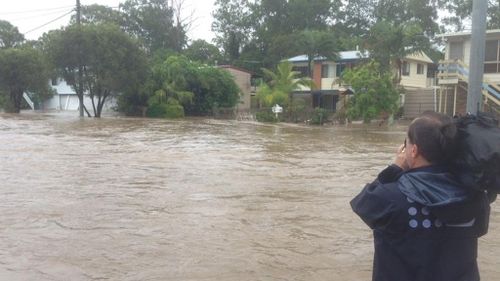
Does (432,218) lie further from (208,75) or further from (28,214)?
(208,75)

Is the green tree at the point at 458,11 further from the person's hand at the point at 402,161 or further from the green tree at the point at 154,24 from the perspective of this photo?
the person's hand at the point at 402,161

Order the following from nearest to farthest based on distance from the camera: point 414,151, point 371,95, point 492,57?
point 414,151, point 492,57, point 371,95

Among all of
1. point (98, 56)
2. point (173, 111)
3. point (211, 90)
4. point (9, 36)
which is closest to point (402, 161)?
point (98, 56)

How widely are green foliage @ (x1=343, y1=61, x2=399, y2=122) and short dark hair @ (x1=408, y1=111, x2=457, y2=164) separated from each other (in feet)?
84.7

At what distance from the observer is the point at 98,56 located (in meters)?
34.1

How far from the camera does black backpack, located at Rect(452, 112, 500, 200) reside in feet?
6.06

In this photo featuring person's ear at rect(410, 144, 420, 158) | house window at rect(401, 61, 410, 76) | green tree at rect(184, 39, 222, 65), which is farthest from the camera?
green tree at rect(184, 39, 222, 65)

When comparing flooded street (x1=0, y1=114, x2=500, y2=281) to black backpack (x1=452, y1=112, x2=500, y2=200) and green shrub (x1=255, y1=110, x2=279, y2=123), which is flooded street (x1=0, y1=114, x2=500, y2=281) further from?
green shrub (x1=255, y1=110, x2=279, y2=123)

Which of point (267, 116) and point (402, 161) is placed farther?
point (267, 116)

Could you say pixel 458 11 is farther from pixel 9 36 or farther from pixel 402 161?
pixel 402 161

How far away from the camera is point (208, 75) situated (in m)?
39.8

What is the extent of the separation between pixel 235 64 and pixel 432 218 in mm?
53975

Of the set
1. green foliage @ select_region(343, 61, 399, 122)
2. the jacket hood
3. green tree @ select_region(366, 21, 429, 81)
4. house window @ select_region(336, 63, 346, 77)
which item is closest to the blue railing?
green foliage @ select_region(343, 61, 399, 122)

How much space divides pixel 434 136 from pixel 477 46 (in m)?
1.55
